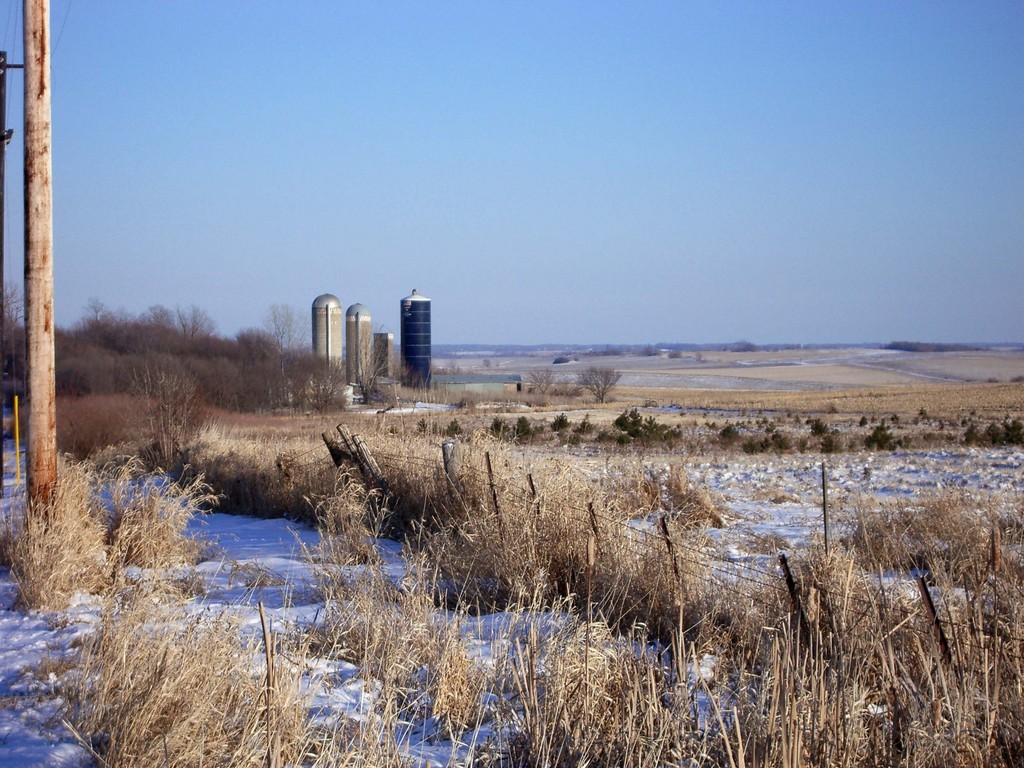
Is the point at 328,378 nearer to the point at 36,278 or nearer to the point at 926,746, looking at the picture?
the point at 36,278

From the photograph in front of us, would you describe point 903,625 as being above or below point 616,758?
above

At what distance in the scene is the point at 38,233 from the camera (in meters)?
8.95

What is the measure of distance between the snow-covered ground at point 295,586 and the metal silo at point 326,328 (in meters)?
35.6

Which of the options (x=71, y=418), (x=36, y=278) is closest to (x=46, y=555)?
(x=36, y=278)

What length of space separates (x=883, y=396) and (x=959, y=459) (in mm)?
41255

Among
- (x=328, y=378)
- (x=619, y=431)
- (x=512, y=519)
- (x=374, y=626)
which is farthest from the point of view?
(x=328, y=378)

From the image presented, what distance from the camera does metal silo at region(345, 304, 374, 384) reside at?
50719 millimetres

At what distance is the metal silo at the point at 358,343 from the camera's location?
50.7 meters

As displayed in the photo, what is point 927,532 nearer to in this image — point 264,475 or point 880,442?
point 264,475

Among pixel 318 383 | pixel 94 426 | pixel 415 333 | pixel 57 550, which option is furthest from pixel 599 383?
pixel 57 550

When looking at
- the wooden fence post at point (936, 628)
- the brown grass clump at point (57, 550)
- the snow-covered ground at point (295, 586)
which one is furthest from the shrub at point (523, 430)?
the wooden fence post at point (936, 628)

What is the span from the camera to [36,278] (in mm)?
8969

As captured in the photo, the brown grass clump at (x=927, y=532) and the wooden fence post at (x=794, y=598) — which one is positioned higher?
the wooden fence post at (x=794, y=598)

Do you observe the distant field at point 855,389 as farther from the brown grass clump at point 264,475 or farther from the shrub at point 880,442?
the brown grass clump at point 264,475
